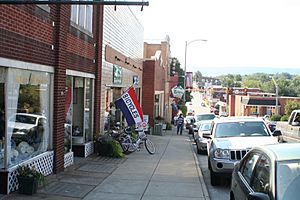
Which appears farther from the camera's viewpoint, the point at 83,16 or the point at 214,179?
the point at 83,16

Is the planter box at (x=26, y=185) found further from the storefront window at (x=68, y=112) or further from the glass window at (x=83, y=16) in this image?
the glass window at (x=83, y=16)

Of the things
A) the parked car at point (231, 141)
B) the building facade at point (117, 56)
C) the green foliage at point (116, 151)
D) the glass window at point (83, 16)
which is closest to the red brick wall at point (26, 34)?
the glass window at point (83, 16)

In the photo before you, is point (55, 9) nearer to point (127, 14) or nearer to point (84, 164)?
point (84, 164)

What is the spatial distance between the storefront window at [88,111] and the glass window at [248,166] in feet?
31.8

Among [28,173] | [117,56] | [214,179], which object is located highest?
[117,56]

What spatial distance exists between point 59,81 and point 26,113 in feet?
5.44

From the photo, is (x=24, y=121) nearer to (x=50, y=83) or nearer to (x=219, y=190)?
(x=50, y=83)

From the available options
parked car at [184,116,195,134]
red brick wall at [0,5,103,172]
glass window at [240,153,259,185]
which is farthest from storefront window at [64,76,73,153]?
parked car at [184,116,195,134]

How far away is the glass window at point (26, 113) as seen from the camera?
362 inches

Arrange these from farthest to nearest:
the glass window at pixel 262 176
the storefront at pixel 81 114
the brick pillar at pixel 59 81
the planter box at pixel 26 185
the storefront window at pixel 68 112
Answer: the storefront at pixel 81 114 → the storefront window at pixel 68 112 → the brick pillar at pixel 59 81 → the planter box at pixel 26 185 → the glass window at pixel 262 176

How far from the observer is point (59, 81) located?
11625 millimetres

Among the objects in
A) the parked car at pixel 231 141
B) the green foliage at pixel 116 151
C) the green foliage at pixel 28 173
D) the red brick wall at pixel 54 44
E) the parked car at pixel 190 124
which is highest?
the red brick wall at pixel 54 44

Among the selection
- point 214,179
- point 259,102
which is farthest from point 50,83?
point 259,102

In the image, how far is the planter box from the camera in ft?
29.1
